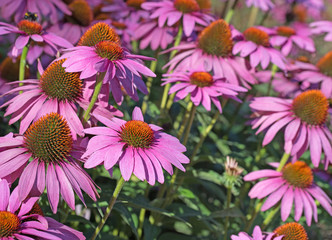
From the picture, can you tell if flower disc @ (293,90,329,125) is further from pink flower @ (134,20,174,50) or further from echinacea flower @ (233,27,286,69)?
pink flower @ (134,20,174,50)

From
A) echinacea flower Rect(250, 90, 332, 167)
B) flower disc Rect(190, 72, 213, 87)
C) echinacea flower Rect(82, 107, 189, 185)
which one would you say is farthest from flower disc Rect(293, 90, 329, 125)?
echinacea flower Rect(82, 107, 189, 185)

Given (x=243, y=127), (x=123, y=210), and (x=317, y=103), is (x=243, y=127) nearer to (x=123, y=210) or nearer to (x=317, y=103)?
(x=317, y=103)

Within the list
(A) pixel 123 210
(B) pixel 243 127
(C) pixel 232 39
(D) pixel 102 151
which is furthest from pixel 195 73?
(B) pixel 243 127

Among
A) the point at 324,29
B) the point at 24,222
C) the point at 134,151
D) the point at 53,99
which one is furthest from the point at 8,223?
the point at 324,29

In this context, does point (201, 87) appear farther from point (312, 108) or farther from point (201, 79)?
point (312, 108)

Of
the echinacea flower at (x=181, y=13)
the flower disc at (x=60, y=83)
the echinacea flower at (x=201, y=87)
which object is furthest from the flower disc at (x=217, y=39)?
the flower disc at (x=60, y=83)

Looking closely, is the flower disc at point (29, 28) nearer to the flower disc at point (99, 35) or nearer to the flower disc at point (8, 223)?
the flower disc at point (99, 35)

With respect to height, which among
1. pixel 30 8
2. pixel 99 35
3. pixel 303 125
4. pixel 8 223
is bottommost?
pixel 8 223
